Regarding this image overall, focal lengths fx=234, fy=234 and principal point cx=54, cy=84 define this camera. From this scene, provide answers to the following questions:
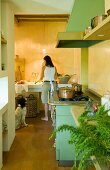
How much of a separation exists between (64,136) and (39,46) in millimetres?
3970

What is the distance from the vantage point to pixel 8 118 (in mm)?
3512

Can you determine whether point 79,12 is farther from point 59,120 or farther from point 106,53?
point 59,120

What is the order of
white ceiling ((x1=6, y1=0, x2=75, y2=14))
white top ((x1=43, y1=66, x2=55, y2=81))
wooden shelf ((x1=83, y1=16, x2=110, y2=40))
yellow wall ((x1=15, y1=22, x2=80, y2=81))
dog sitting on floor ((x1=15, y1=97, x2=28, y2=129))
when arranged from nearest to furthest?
1. wooden shelf ((x1=83, y1=16, x2=110, y2=40))
2. white ceiling ((x1=6, y1=0, x2=75, y2=14))
3. dog sitting on floor ((x1=15, y1=97, x2=28, y2=129))
4. white top ((x1=43, y1=66, x2=55, y2=81))
5. yellow wall ((x1=15, y1=22, x2=80, y2=81))

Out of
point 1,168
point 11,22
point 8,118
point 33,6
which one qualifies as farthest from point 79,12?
point 1,168

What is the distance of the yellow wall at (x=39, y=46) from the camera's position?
642 centimetres

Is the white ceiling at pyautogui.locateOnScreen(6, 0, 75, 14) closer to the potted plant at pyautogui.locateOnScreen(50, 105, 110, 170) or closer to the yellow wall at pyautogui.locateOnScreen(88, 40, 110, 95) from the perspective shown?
the yellow wall at pyautogui.locateOnScreen(88, 40, 110, 95)

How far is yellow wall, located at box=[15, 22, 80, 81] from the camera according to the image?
6.42m

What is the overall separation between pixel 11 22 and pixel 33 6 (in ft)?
1.43

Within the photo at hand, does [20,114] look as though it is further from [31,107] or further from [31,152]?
[31,152]

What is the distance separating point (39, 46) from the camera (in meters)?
6.47

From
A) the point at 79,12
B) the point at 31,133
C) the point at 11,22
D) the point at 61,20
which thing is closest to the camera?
the point at 79,12

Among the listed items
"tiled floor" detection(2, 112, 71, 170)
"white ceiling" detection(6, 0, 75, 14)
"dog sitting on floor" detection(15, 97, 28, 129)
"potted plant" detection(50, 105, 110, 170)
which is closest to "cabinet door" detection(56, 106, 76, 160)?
"tiled floor" detection(2, 112, 71, 170)

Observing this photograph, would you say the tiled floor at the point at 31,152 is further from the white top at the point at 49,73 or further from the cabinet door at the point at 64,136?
the white top at the point at 49,73

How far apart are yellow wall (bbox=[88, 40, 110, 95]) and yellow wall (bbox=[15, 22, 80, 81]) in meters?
2.85
